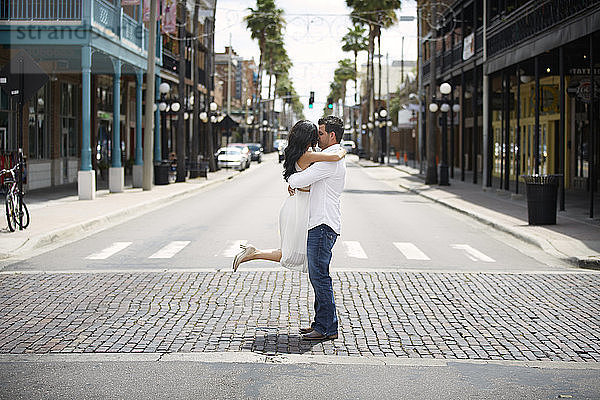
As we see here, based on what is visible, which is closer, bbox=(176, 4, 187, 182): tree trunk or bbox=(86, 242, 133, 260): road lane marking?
bbox=(86, 242, 133, 260): road lane marking

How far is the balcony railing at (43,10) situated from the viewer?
2372 cm

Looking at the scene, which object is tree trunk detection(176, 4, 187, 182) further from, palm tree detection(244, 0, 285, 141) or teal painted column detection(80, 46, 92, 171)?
palm tree detection(244, 0, 285, 141)

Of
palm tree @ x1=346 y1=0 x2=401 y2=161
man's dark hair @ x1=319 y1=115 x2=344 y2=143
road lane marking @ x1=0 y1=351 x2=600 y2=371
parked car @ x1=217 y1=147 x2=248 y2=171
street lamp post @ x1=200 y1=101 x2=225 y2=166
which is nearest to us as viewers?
road lane marking @ x1=0 y1=351 x2=600 y2=371

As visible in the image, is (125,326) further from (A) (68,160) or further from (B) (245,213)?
(A) (68,160)

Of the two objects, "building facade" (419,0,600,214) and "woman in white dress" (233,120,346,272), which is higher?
"building facade" (419,0,600,214)

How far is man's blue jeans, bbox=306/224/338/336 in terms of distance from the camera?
24.4ft

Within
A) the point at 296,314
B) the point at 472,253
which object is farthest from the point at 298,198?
the point at 472,253

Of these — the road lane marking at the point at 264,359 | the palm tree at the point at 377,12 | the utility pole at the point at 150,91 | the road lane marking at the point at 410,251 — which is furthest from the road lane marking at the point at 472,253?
the palm tree at the point at 377,12

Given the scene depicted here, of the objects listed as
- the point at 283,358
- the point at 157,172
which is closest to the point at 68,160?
the point at 157,172

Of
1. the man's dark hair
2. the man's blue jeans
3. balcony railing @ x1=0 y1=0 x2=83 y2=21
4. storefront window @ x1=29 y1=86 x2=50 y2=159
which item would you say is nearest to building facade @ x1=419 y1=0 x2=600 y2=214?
the man's dark hair

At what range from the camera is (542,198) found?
17172mm

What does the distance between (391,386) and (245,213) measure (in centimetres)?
1546

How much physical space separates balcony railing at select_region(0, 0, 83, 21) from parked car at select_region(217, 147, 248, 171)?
27.5 metres

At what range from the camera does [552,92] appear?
105 feet
